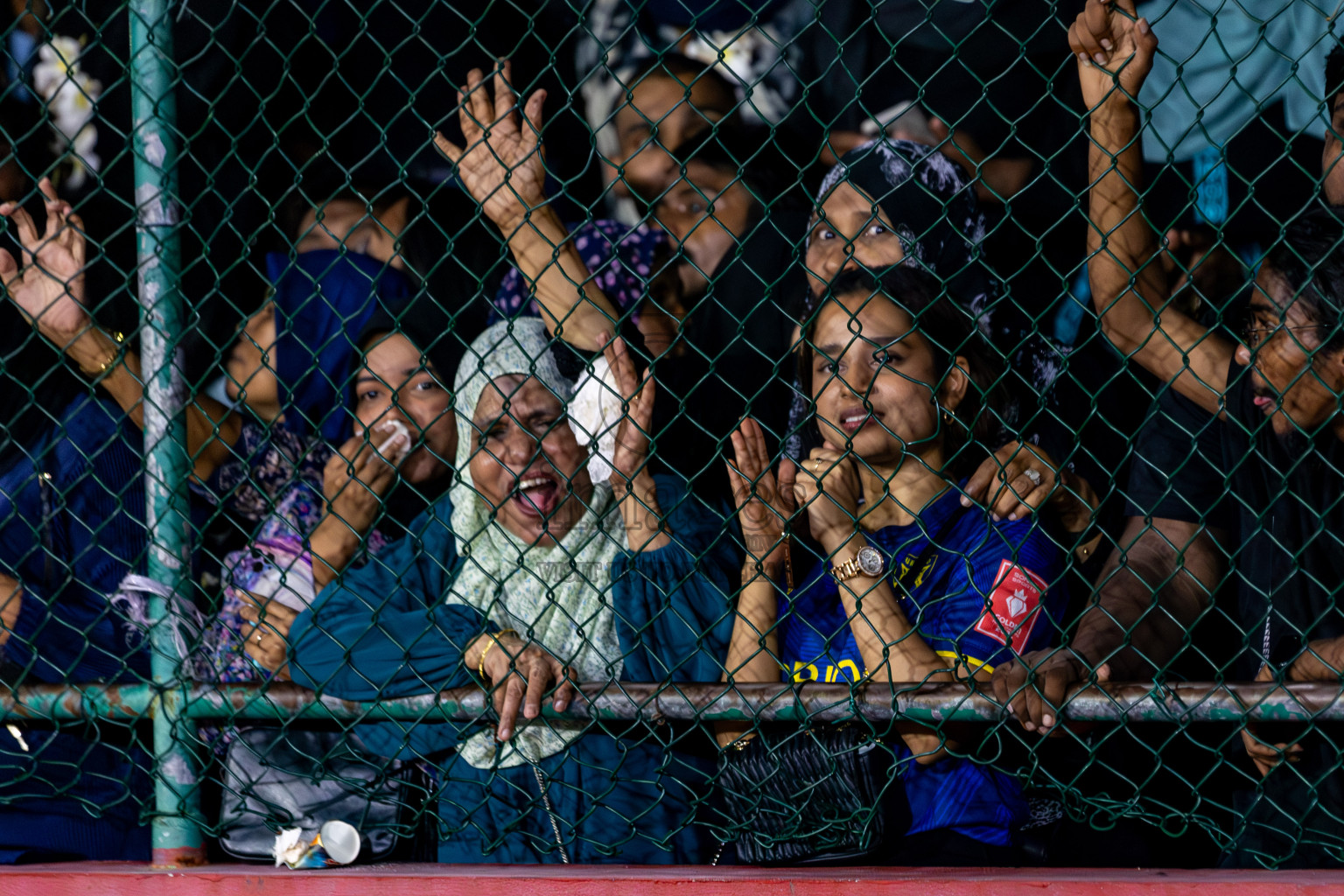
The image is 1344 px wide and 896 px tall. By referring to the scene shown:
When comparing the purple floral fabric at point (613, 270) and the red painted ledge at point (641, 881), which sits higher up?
the purple floral fabric at point (613, 270)

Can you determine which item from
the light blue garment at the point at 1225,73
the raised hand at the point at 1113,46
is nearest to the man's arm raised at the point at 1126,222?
the raised hand at the point at 1113,46

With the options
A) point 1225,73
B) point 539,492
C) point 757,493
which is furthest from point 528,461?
point 1225,73

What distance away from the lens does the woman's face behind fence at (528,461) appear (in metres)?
2.76

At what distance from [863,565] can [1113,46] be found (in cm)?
110

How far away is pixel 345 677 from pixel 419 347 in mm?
1050

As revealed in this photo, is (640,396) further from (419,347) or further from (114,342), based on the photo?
(114,342)

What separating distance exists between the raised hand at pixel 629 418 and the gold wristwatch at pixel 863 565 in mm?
445

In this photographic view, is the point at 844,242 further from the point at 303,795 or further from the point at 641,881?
the point at 303,795

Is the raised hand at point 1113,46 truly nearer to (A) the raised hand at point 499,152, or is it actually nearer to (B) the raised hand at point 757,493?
(B) the raised hand at point 757,493

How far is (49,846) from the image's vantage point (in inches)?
105

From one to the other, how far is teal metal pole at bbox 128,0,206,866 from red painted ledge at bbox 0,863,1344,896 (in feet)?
0.35

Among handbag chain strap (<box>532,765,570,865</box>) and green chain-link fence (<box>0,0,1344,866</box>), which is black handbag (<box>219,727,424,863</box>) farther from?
handbag chain strap (<box>532,765,570,865</box>)

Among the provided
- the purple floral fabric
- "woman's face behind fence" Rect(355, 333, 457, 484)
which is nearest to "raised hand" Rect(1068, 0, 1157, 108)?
→ the purple floral fabric

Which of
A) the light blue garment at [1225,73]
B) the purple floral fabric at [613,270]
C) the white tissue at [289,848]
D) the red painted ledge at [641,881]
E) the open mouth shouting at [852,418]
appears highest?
the light blue garment at [1225,73]
